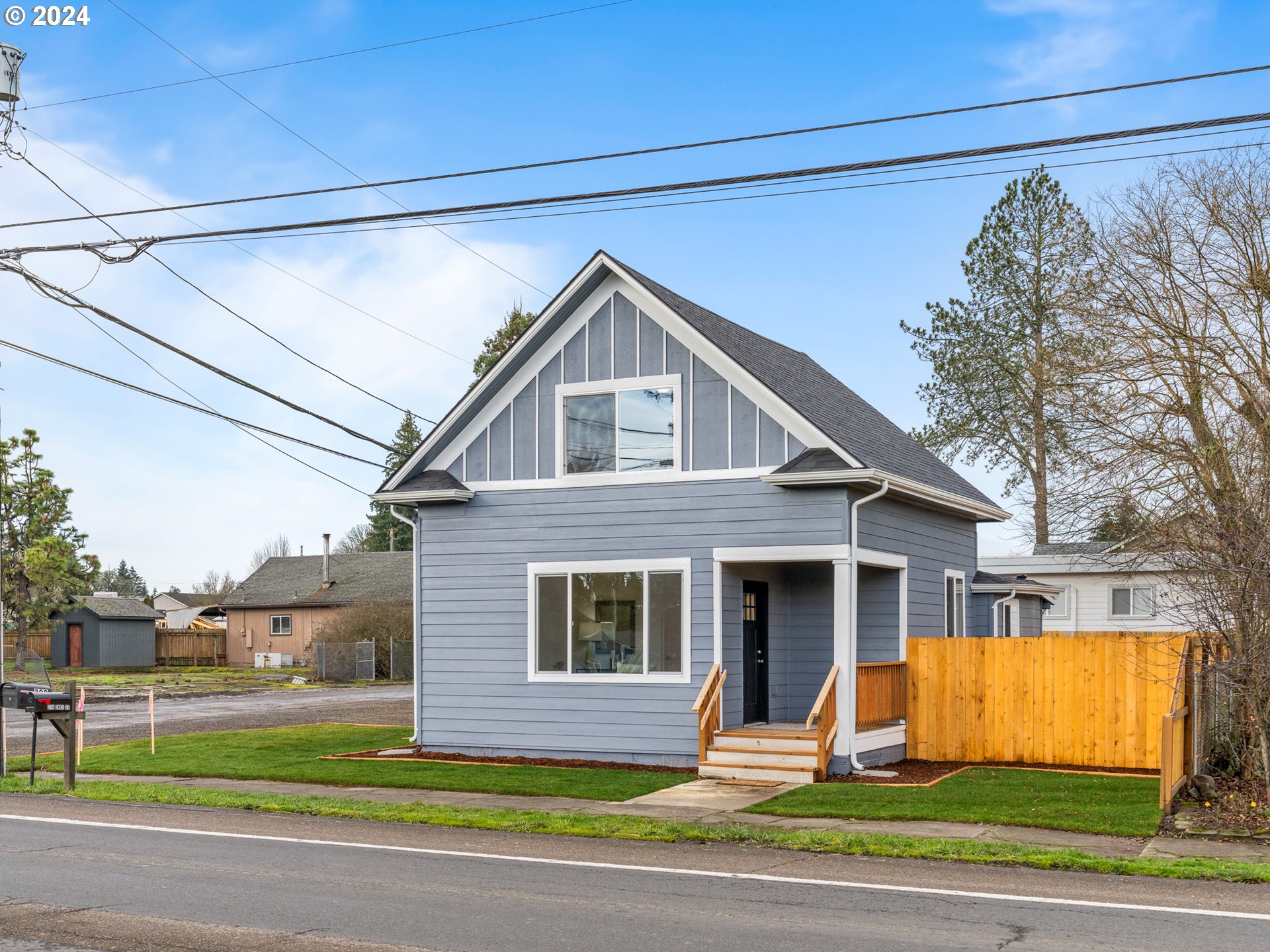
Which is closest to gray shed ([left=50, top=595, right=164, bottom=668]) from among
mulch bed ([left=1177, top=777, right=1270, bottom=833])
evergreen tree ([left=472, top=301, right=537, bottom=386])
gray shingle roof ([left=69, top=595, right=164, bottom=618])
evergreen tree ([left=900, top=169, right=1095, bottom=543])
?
gray shingle roof ([left=69, top=595, right=164, bottom=618])

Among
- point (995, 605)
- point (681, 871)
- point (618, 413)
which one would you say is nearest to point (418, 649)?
point (618, 413)

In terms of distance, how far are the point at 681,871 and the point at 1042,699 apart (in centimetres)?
888

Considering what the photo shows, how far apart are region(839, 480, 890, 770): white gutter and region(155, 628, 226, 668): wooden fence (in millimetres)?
52368

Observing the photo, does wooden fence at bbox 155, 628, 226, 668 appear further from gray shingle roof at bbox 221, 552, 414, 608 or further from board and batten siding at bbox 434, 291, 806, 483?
board and batten siding at bbox 434, 291, 806, 483

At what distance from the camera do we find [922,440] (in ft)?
142

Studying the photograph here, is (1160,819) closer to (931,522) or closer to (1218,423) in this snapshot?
(931,522)

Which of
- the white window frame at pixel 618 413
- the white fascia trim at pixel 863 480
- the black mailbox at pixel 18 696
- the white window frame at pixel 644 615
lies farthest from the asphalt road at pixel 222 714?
the white fascia trim at pixel 863 480

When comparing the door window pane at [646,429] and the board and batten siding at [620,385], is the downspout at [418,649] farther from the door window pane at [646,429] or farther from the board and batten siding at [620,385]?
the door window pane at [646,429]

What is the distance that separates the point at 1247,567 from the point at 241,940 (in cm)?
1015

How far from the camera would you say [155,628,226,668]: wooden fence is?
62.7 meters

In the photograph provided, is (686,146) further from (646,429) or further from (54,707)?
(54,707)

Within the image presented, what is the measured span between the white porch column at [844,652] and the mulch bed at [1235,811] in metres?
4.31

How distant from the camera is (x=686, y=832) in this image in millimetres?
11812

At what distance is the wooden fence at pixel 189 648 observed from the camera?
6266cm
